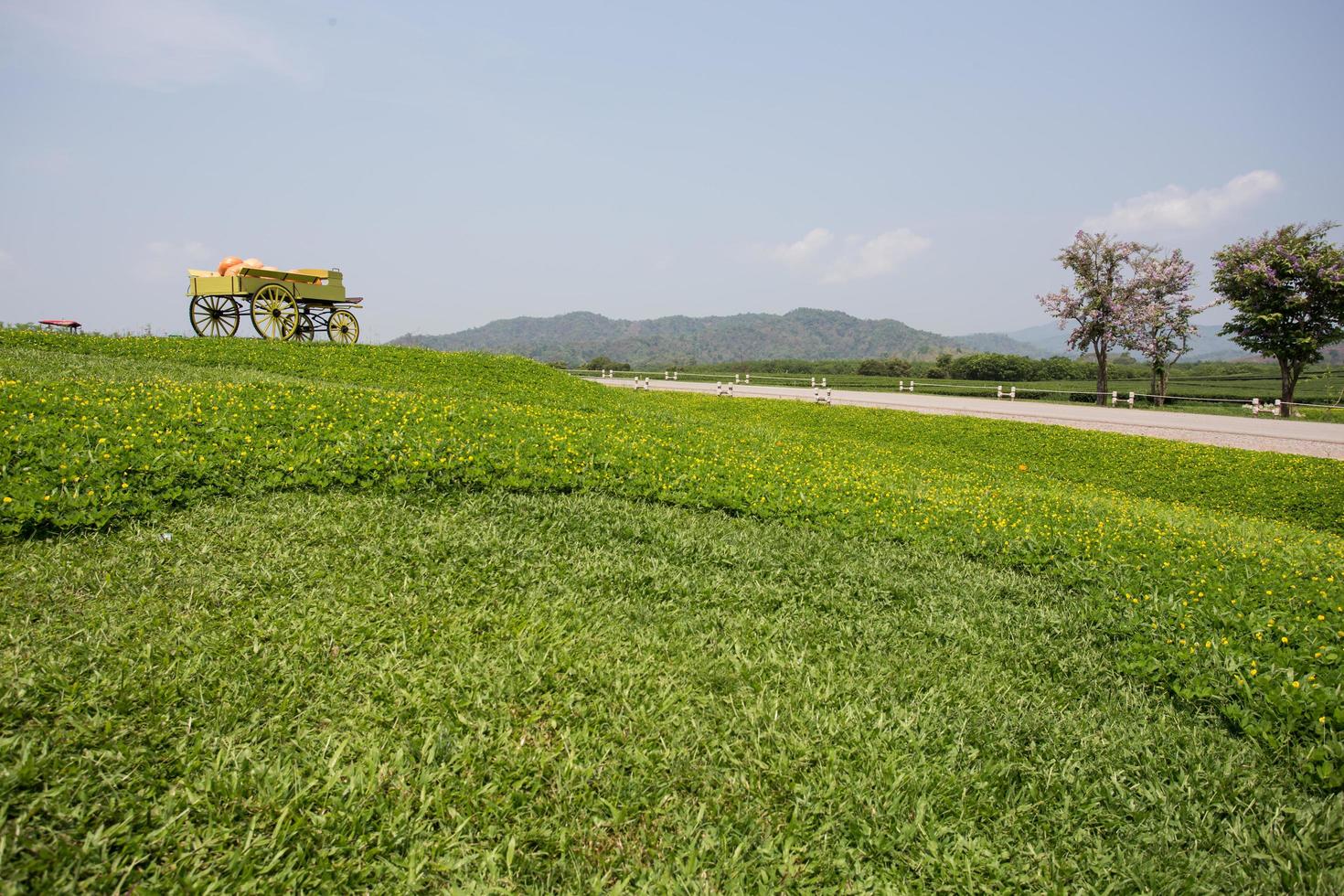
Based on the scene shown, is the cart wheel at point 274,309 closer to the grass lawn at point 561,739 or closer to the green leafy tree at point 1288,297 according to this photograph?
the grass lawn at point 561,739

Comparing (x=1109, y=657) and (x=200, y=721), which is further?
(x=1109, y=657)

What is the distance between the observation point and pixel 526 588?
5.00m

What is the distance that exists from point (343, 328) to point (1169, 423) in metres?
24.9

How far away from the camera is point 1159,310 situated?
32.4 meters

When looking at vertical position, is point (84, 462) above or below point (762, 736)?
above

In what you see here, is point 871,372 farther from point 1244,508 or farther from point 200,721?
point 200,721

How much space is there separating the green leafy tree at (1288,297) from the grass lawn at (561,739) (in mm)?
29798

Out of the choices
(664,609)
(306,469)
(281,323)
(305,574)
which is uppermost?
→ (281,323)

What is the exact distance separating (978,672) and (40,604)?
5.95 meters

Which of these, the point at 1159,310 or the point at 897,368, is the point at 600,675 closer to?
the point at 1159,310

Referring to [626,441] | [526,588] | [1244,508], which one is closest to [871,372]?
[1244,508]

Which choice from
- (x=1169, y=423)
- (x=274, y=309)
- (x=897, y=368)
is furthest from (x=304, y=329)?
(x=897, y=368)

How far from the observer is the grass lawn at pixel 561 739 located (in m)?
2.73

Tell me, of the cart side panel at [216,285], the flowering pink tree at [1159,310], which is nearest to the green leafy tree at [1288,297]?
the flowering pink tree at [1159,310]
